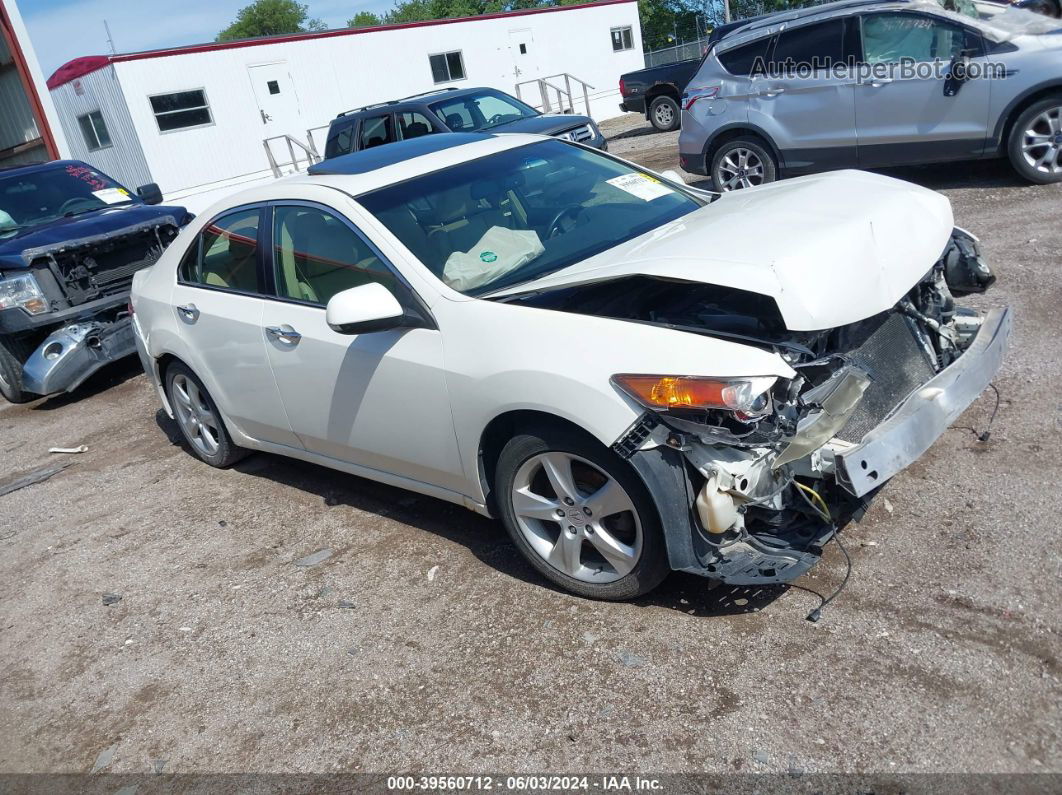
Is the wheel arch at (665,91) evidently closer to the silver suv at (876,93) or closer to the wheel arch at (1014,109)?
the silver suv at (876,93)

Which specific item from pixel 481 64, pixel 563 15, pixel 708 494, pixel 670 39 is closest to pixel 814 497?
pixel 708 494

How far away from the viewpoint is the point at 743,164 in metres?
9.80

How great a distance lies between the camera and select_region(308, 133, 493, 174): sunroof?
182 inches

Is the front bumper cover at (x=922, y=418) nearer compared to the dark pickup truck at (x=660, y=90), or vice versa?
the front bumper cover at (x=922, y=418)

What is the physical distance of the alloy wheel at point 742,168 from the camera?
9742 mm

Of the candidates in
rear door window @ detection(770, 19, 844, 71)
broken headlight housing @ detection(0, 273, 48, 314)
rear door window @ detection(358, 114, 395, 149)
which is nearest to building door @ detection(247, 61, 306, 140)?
rear door window @ detection(358, 114, 395, 149)

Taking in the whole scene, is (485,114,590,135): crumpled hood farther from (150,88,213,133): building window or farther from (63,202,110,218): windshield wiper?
(150,88,213,133): building window

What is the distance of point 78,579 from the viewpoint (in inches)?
191

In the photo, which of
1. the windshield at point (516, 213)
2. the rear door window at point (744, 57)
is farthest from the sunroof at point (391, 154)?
the rear door window at point (744, 57)

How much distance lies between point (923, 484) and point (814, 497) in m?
1.06

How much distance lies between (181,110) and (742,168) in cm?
1579

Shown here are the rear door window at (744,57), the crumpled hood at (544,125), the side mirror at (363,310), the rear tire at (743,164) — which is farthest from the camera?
the crumpled hood at (544,125)

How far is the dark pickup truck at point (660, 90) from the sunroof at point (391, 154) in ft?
47.8

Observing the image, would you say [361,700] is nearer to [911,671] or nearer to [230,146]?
[911,671]
